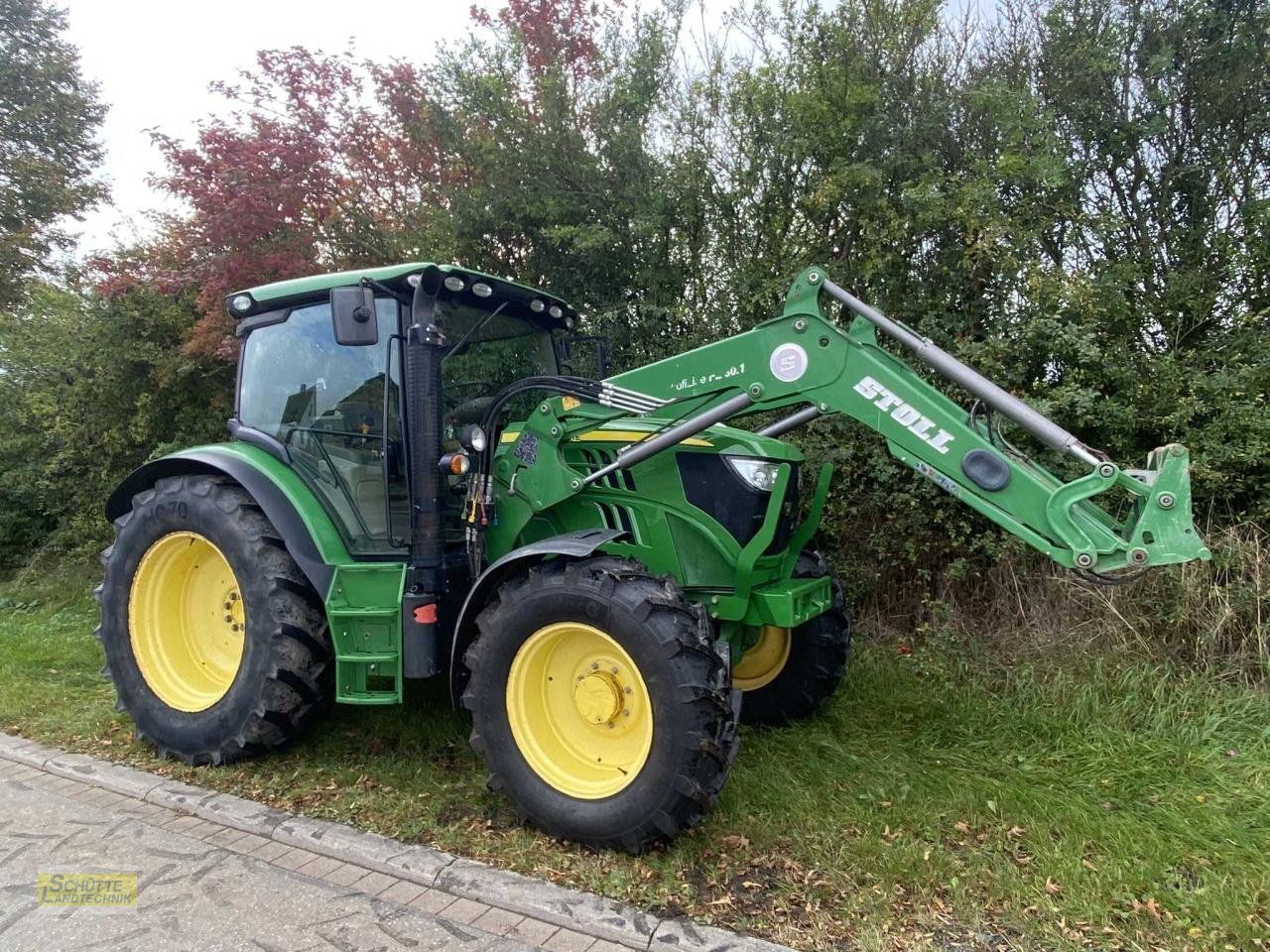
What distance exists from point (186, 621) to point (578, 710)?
237cm

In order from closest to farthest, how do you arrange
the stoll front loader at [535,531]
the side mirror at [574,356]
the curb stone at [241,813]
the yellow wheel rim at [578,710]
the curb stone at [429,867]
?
the curb stone at [429,867]
the stoll front loader at [535,531]
the yellow wheel rim at [578,710]
the curb stone at [241,813]
the side mirror at [574,356]

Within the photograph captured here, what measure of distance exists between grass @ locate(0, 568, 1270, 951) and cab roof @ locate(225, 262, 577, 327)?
2.24 metres

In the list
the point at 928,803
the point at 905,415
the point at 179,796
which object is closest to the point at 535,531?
the point at 905,415

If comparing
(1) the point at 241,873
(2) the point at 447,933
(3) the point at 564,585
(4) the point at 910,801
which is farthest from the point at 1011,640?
(1) the point at 241,873

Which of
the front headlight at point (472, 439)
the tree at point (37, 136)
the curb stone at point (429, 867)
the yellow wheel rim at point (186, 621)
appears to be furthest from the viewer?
the tree at point (37, 136)

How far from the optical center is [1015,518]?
117 inches

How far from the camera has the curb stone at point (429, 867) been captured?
248 centimetres

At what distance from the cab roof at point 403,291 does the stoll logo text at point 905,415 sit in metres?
1.81

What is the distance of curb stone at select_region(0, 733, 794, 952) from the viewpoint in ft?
8.13

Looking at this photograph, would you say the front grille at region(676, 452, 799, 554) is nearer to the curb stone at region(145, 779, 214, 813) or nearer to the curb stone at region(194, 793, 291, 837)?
the curb stone at region(194, 793, 291, 837)

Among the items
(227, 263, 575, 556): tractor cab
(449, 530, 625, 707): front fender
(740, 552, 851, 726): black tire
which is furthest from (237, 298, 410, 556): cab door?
(740, 552, 851, 726): black tire

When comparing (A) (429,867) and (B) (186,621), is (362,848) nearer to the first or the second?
(A) (429,867)

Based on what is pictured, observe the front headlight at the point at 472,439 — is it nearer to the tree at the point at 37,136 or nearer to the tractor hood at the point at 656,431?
the tractor hood at the point at 656,431

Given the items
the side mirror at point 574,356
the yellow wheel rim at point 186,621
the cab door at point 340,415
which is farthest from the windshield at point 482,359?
the yellow wheel rim at point 186,621
